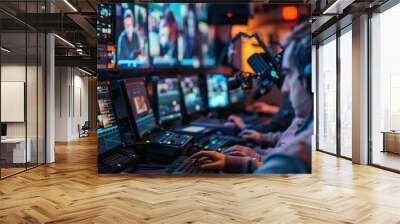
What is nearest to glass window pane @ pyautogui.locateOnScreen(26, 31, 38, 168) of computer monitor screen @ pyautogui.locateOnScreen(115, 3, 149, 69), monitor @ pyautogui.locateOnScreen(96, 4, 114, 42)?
monitor @ pyautogui.locateOnScreen(96, 4, 114, 42)

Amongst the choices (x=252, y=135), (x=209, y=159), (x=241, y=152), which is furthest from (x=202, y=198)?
(x=252, y=135)

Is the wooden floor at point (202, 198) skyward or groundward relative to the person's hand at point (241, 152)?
groundward

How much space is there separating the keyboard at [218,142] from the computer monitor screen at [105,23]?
2354 millimetres

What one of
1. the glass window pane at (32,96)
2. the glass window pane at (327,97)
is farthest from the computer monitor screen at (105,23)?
the glass window pane at (327,97)

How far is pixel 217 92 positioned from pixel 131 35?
173 centimetres

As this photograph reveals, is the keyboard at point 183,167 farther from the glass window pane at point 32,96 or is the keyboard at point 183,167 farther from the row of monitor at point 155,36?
the glass window pane at point 32,96

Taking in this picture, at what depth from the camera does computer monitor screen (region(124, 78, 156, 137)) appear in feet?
20.7

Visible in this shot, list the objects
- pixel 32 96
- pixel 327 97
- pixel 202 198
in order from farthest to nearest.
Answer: pixel 327 97
pixel 32 96
pixel 202 198

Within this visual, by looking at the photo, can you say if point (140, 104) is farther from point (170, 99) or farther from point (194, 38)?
point (194, 38)

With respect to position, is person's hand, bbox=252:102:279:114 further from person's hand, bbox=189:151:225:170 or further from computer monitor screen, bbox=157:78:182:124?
computer monitor screen, bbox=157:78:182:124

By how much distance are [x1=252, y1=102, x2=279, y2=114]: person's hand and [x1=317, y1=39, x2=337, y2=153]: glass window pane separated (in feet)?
14.7

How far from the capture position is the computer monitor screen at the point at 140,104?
6.32 meters

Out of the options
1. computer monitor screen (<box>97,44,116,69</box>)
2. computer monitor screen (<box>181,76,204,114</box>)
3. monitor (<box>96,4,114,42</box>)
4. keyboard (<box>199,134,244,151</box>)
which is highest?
monitor (<box>96,4,114,42</box>)

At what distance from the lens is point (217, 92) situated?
640 cm
